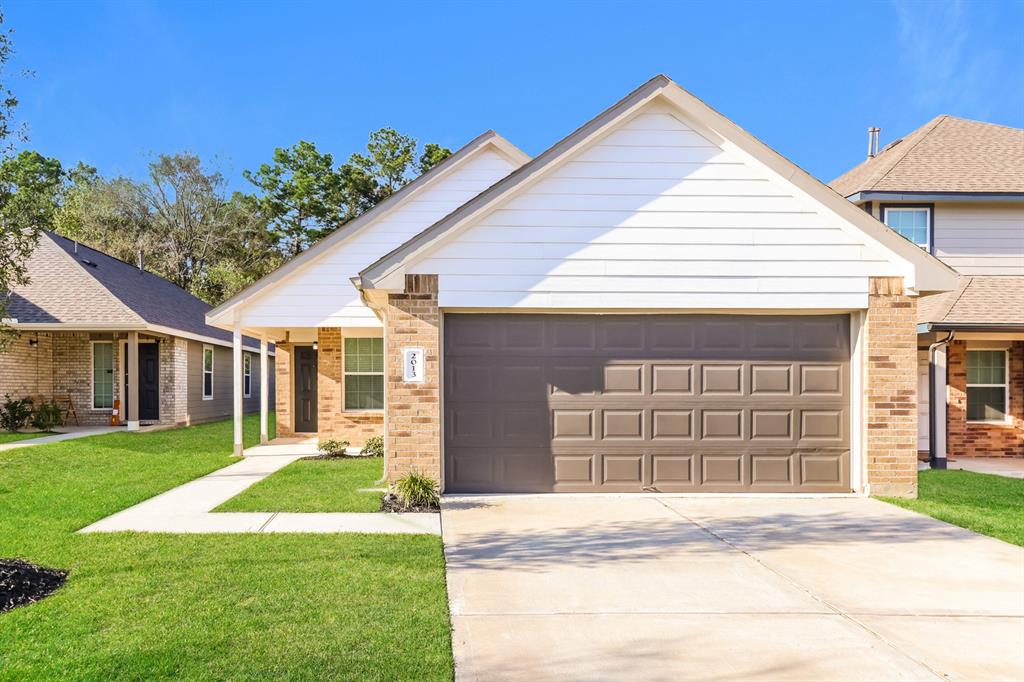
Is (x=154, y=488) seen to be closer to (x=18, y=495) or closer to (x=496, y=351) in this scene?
(x=18, y=495)

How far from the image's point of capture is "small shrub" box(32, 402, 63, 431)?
677 inches

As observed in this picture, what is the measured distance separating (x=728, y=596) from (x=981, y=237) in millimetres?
12441

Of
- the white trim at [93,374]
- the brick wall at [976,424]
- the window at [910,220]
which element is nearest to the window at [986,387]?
the brick wall at [976,424]

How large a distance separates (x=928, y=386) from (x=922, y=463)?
1445mm

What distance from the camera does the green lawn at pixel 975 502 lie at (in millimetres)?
7434

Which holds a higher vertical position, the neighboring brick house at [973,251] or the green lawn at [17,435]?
the neighboring brick house at [973,251]

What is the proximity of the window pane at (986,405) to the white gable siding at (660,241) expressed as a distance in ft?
22.8

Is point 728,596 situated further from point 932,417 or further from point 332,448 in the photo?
point 332,448

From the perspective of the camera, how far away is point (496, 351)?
8961mm

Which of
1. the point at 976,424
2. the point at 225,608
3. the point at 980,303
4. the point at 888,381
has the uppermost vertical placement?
the point at 980,303

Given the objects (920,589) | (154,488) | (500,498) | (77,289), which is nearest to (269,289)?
(154,488)

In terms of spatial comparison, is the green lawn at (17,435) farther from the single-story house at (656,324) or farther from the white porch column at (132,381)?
the single-story house at (656,324)

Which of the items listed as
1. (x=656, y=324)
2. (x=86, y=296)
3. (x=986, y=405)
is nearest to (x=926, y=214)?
(x=986, y=405)

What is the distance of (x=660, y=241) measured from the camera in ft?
29.2
